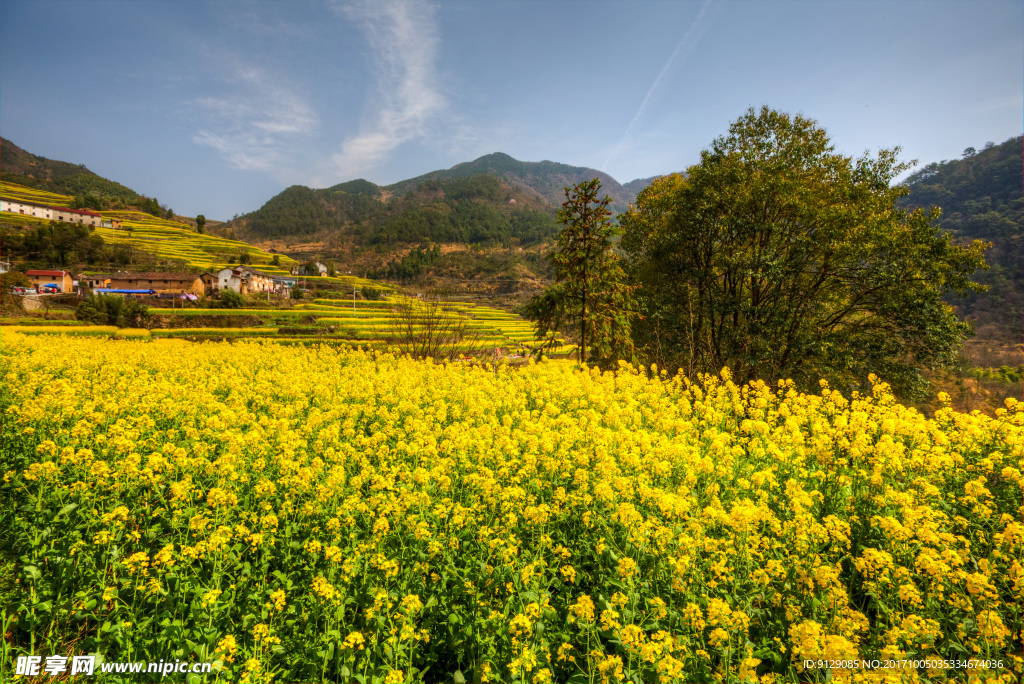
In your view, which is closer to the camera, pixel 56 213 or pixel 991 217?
pixel 991 217

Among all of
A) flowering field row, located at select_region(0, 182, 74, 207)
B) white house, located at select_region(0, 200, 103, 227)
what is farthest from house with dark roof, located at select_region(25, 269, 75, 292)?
flowering field row, located at select_region(0, 182, 74, 207)

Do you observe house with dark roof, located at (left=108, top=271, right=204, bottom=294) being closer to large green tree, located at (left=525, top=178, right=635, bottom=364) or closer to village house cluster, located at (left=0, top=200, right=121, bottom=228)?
village house cluster, located at (left=0, top=200, right=121, bottom=228)

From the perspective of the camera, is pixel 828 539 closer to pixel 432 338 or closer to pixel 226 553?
pixel 226 553

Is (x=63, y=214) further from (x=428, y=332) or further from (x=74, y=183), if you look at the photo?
(x=428, y=332)

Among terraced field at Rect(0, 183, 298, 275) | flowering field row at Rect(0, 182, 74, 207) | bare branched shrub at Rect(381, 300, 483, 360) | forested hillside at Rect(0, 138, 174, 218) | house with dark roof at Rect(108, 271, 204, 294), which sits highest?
forested hillside at Rect(0, 138, 174, 218)

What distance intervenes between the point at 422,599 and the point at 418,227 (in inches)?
6460

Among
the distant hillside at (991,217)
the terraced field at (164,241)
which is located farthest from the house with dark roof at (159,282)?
the distant hillside at (991,217)

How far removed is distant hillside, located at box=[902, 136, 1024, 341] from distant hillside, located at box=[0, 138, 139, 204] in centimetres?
15602

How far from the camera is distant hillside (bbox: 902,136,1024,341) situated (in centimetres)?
3297

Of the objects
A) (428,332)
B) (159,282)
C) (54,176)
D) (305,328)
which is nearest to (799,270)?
(428,332)

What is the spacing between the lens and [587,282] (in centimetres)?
1120

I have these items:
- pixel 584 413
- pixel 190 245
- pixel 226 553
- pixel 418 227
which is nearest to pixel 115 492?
pixel 226 553

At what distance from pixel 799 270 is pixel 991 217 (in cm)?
4999

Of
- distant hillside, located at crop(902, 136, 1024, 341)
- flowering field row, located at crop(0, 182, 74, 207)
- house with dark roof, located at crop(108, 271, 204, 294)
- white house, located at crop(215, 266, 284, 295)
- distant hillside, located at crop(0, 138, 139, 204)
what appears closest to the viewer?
distant hillside, located at crop(902, 136, 1024, 341)
